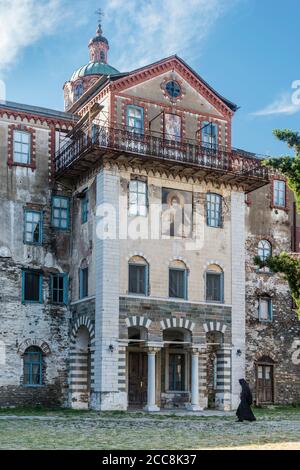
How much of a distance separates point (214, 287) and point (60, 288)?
6.97m

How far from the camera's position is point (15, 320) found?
33875 millimetres

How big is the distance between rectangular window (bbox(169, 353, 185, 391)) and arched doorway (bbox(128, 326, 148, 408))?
4.26ft

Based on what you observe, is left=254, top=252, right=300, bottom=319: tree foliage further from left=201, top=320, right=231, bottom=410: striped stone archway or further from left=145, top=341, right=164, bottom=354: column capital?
left=145, top=341, right=164, bottom=354: column capital

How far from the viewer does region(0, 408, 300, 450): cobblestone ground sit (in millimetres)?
17656

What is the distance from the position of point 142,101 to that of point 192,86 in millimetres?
3023

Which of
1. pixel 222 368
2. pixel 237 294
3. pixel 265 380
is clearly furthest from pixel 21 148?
pixel 265 380

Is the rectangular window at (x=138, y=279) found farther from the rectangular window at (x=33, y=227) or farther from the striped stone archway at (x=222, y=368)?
the rectangular window at (x=33, y=227)

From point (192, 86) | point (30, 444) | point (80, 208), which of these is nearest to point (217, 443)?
point (30, 444)

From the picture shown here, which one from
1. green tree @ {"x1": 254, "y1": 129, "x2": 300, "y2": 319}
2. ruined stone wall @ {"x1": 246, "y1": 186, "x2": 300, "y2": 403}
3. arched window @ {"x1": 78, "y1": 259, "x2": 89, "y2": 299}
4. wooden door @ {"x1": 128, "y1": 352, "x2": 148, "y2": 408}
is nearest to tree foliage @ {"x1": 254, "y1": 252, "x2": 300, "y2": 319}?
green tree @ {"x1": 254, "y1": 129, "x2": 300, "y2": 319}

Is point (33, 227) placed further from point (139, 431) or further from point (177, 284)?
point (139, 431)

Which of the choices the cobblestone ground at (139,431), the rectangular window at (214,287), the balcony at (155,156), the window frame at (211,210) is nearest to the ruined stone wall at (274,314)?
the balcony at (155,156)

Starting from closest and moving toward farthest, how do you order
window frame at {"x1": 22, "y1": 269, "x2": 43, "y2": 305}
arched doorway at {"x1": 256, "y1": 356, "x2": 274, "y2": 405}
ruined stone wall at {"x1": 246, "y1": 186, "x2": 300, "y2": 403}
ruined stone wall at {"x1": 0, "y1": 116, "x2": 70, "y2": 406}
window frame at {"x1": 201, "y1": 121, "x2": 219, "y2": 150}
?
ruined stone wall at {"x1": 0, "y1": 116, "x2": 70, "y2": 406} < window frame at {"x1": 22, "y1": 269, "x2": 43, "y2": 305} < window frame at {"x1": 201, "y1": 121, "x2": 219, "y2": 150} < arched doorway at {"x1": 256, "y1": 356, "x2": 274, "y2": 405} < ruined stone wall at {"x1": 246, "y1": 186, "x2": 300, "y2": 403}

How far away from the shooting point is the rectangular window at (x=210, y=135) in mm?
36250

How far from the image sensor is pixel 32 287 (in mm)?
34656
